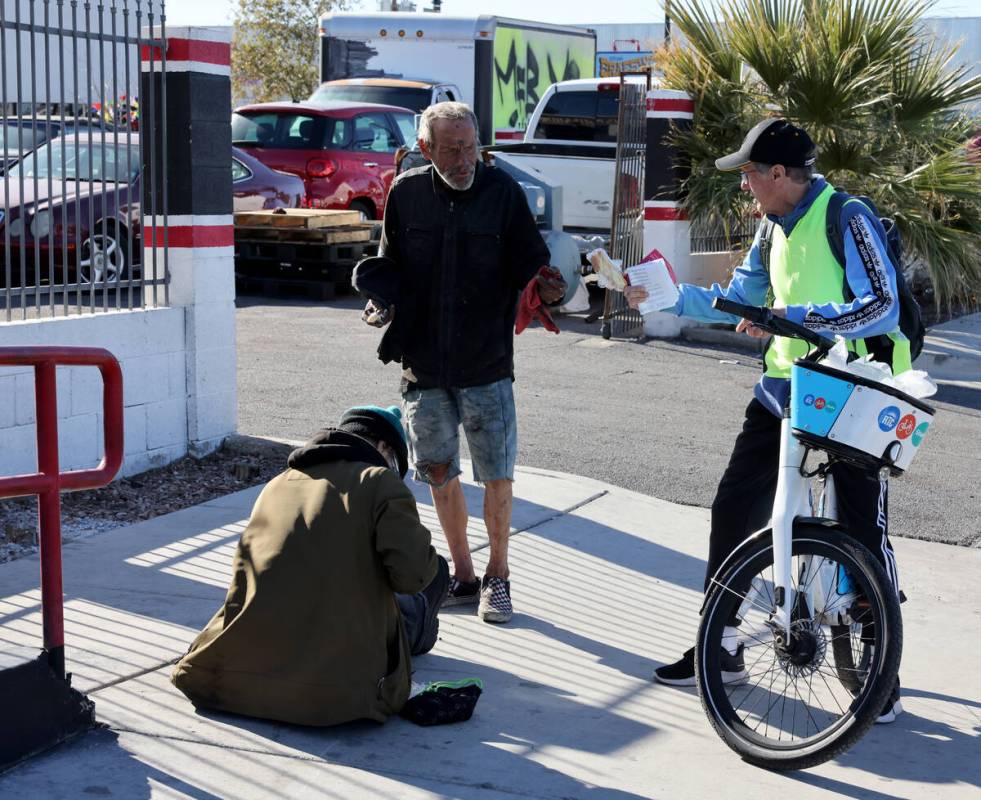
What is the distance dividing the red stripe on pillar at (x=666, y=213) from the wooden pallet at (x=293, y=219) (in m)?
3.70

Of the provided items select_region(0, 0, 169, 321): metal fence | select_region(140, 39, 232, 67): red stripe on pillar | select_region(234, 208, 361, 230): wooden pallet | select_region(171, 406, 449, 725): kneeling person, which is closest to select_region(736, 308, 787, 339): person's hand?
select_region(171, 406, 449, 725): kneeling person

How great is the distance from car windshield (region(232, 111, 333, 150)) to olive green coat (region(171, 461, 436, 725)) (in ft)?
44.9

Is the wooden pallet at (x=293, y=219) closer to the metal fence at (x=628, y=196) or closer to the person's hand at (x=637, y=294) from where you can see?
the metal fence at (x=628, y=196)

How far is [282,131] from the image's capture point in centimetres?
1786

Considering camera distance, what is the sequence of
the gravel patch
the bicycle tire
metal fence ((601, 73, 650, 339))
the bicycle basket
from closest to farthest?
the bicycle basket, the bicycle tire, the gravel patch, metal fence ((601, 73, 650, 339))

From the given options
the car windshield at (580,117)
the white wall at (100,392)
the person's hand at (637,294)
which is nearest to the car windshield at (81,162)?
the white wall at (100,392)

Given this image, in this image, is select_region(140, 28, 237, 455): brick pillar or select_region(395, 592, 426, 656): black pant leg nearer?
select_region(395, 592, 426, 656): black pant leg

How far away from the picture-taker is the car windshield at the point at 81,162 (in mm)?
7145

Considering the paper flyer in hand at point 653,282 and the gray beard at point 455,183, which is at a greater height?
the gray beard at point 455,183

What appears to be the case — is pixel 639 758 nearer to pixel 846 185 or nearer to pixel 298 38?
pixel 846 185

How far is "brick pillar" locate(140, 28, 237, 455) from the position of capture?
7.95 meters

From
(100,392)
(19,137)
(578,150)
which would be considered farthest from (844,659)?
(578,150)

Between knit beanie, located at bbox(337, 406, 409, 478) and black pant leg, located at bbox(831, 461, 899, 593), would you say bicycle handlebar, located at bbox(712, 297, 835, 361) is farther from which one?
knit beanie, located at bbox(337, 406, 409, 478)

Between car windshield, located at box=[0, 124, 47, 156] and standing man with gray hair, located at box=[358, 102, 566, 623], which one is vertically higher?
car windshield, located at box=[0, 124, 47, 156]
